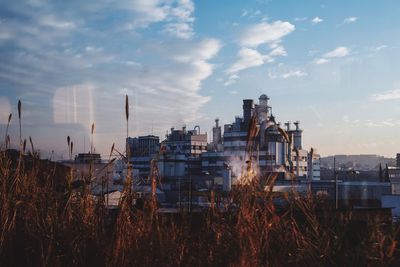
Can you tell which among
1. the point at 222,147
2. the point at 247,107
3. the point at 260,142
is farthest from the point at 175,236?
the point at 222,147

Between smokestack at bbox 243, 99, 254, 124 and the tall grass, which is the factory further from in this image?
the tall grass

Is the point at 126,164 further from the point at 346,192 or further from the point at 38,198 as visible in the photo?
the point at 346,192

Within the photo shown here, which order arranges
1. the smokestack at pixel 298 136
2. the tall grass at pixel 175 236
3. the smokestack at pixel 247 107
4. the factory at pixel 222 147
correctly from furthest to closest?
the smokestack at pixel 298 136
the smokestack at pixel 247 107
the factory at pixel 222 147
the tall grass at pixel 175 236

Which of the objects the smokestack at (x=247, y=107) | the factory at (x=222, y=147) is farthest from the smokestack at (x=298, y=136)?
the smokestack at (x=247, y=107)

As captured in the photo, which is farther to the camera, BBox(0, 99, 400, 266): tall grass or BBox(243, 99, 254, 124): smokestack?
BBox(243, 99, 254, 124): smokestack

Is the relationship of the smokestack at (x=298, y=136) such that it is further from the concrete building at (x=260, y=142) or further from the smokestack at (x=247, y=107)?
the smokestack at (x=247, y=107)

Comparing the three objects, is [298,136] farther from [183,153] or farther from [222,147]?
[183,153]

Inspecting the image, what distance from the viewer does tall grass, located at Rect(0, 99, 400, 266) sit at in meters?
3.33

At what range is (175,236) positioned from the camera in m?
3.71

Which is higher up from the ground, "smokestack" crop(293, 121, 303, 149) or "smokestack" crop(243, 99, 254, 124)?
"smokestack" crop(243, 99, 254, 124)

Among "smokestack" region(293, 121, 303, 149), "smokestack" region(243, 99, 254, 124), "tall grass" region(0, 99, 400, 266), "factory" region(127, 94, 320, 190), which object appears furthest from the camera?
"smokestack" region(293, 121, 303, 149)

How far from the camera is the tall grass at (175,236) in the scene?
10.9 ft

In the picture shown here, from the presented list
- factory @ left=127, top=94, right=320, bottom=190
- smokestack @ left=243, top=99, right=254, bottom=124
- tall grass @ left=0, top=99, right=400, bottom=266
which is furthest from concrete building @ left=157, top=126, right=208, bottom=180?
tall grass @ left=0, top=99, right=400, bottom=266

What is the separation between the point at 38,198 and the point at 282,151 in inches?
2474
